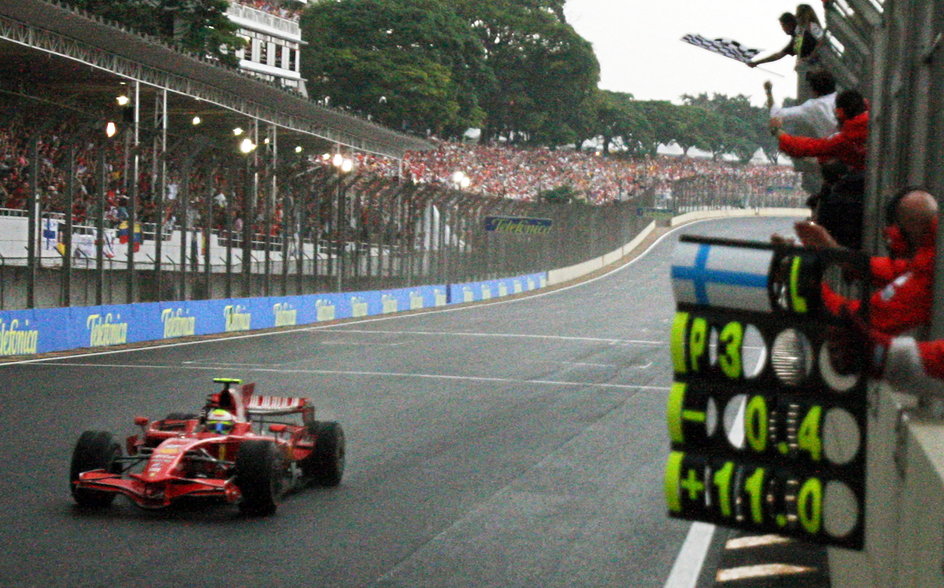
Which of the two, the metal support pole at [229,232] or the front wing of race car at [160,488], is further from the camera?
the metal support pole at [229,232]

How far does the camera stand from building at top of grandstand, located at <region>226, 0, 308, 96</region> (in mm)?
81062

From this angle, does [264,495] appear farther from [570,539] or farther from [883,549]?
[883,549]

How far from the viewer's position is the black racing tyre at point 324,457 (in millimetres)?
9969

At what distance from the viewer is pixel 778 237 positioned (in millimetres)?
4316

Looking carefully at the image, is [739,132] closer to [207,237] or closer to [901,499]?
[207,237]

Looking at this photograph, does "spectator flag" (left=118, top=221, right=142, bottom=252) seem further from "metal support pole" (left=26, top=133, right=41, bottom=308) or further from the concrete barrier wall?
the concrete barrier wall

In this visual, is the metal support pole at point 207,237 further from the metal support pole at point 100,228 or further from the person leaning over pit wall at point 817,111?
the person leaning over pit wall at point 817,111

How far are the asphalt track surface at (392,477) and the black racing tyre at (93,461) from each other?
144 millimetres

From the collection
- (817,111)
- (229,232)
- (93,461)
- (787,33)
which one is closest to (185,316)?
(229,232)

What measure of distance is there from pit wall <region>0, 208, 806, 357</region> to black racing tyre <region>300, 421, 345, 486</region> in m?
11.7

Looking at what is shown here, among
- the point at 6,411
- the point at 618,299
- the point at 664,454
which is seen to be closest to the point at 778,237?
the point at 664,454

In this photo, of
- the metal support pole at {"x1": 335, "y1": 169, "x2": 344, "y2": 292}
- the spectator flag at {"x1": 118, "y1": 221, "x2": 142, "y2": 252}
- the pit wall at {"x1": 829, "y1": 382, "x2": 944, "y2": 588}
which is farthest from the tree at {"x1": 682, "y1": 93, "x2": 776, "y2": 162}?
the pit wall at {"x1": 829, "y1": 382, "x2": 944, "y2": 588}

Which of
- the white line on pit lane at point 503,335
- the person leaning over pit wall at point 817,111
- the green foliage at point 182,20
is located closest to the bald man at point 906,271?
the person leaning over pit wall at point 817,111

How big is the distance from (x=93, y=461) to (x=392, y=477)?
273 cm
